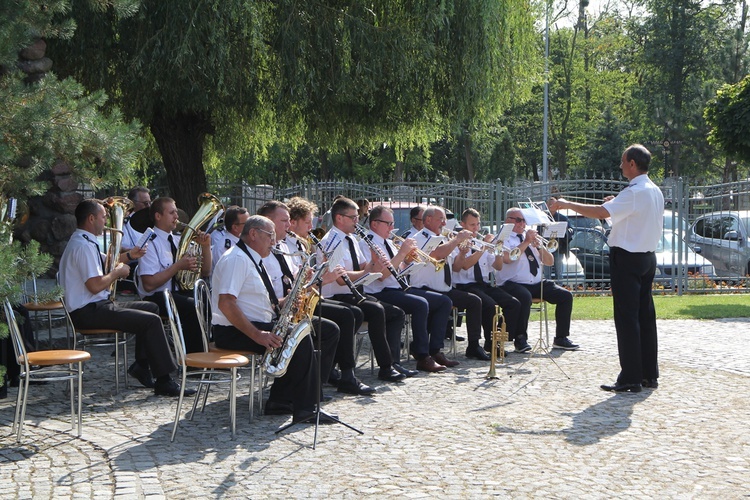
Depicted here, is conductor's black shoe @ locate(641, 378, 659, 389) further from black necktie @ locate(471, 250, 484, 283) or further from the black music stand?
the black music stand

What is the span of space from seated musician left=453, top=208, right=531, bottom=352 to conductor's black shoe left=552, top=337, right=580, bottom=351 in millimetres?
352

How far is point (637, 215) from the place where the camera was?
27.8 ft

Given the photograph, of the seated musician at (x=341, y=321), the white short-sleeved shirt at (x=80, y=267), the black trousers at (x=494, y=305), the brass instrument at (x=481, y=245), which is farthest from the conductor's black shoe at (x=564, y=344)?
the white short-sleeved shirt at (x=80, y=267)

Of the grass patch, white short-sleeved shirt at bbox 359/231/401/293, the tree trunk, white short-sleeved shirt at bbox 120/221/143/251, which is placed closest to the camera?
white short-sleeved shirt at bbox 359/231/401/293

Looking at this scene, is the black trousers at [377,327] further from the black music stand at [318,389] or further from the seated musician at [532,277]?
the seated musician at [532,277]

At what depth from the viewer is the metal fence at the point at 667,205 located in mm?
16781

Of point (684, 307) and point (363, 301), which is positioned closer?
point (363, 301)

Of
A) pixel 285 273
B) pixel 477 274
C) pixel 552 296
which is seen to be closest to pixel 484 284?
pixel 477 274

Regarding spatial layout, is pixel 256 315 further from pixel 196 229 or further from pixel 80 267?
pixel 196 229

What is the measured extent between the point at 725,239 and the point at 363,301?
11.5m

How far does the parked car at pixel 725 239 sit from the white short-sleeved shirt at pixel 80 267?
503 inches

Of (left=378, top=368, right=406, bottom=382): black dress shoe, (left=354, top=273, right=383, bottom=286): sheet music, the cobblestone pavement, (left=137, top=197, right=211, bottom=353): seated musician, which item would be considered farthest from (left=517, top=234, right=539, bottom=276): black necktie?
(left=137, top=197, right=211, bottom=353): seated musician

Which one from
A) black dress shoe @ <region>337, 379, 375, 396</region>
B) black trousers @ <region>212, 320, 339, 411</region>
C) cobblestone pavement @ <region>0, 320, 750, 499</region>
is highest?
black trousers @ <region>212, 320, 339, 411</region>

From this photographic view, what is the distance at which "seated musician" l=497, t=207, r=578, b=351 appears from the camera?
36.4 feet
